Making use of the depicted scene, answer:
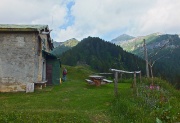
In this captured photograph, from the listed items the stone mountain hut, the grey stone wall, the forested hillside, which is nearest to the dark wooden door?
the stone mountain hut

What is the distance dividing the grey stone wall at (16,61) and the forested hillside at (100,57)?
82.0 meters

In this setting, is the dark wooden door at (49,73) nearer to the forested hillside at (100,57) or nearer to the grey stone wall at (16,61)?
the grey stone wall at (16,61)

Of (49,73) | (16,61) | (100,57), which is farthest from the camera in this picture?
(100,57)

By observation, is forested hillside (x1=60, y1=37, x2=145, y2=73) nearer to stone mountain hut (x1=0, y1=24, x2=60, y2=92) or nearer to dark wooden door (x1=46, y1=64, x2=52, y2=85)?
dark wooden door (x1=46, y1=64, x2=52, y2=85)

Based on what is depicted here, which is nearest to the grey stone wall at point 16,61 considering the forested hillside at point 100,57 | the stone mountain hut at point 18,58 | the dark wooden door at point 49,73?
the stone mountain hut at point 18,58

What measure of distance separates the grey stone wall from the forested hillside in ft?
269

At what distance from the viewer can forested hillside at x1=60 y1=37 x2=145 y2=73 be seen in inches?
4652

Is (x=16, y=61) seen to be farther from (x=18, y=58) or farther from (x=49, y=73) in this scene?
(x=49, y=73)

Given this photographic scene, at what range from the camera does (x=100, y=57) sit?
455 feet

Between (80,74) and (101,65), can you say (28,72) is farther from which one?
(101,65)

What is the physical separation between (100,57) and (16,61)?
11573 centimetres

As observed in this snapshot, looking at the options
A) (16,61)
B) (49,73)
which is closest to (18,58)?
(16,61)

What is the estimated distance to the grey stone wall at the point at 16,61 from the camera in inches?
926

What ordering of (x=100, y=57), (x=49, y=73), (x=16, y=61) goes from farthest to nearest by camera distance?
(x=100, y=57), (x=49, y=73), (x=16, y=61)
